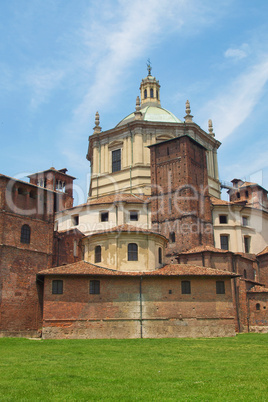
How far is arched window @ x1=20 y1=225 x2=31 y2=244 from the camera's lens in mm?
33031

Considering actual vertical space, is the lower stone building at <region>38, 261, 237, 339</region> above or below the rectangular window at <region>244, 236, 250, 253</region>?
below

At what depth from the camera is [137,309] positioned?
29391mm

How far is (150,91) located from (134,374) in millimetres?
50154

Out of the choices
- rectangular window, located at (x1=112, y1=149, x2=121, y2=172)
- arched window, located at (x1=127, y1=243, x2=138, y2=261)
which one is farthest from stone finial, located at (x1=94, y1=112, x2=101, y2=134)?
arched window, located at (x1=127, y1=243, x2=138, y2=261)

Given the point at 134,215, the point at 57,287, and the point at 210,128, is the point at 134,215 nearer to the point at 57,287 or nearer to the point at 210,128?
the point at 57,287

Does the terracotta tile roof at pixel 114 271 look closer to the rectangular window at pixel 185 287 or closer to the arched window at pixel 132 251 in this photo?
the rectangular window at pixel 185 287

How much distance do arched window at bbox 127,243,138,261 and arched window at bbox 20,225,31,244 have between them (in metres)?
7.48

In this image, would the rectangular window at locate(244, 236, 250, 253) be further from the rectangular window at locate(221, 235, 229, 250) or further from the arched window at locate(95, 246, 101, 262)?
the arched window at locate(95, 246, 101, 262)

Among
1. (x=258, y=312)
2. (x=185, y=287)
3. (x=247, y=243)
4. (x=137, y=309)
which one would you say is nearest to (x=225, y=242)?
(x=247, y=243)

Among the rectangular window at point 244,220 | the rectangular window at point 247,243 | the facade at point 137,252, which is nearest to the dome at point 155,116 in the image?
the facade at point 137,252

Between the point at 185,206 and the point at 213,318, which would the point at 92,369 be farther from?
the point at 185,206

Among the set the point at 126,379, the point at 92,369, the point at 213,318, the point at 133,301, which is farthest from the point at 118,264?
the point at 126,379

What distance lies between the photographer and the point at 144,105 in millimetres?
57844

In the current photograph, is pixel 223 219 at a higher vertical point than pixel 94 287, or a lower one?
higher
